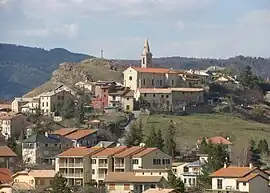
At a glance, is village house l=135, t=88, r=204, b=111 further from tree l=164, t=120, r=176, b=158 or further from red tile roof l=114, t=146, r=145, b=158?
red tile roof l=114, t=146, r=145, b=158

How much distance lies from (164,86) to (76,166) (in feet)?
114

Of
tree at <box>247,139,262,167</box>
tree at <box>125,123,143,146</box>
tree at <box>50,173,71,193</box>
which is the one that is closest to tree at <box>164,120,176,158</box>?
tree at <box>125,123,143,146</box>

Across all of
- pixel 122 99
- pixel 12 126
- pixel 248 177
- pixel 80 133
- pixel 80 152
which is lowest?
pixel 248 177

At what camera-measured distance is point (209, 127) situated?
80.4 m

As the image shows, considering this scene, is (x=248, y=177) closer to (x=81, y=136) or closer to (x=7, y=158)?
(x=7, y=158)

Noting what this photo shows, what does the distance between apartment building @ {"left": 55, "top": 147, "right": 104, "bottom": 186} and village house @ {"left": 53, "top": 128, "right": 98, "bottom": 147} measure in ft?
27.7

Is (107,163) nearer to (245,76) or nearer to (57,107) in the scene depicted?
(57,107)

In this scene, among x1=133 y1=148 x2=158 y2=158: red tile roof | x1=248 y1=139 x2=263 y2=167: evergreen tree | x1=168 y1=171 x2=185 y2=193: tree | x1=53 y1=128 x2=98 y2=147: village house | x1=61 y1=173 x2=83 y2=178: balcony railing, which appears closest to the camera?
x1=168 y1=171 x2=185 y2=193: tree

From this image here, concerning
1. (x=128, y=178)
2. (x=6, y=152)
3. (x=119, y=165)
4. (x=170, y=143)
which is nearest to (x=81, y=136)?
(x=170, y=143)

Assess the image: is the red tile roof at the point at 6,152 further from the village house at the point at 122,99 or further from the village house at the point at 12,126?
the village house at the point at 122,99

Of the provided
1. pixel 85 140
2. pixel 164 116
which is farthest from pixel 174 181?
pixel 164 116

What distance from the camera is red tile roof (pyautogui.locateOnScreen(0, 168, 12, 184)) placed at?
53347mm

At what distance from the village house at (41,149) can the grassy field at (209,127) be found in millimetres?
10565

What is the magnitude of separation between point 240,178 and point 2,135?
100ft
